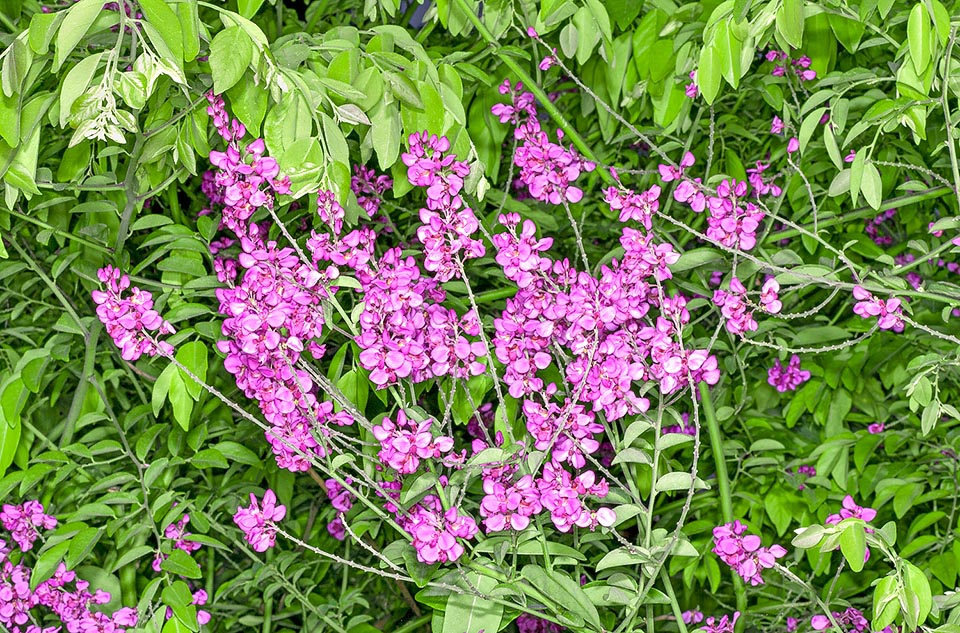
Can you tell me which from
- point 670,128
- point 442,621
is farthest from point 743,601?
point 670,128

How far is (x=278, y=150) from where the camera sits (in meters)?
0.80

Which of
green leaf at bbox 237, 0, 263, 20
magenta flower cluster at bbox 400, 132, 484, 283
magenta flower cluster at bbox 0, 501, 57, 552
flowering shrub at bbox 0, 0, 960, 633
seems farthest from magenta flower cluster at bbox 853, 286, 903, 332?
magenta flower cluster at bbox 0, 501, 57, 552

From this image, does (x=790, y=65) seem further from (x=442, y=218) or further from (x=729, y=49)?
(x=442, y=218)

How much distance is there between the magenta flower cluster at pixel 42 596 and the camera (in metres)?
1.08

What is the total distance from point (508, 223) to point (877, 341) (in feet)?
2.36

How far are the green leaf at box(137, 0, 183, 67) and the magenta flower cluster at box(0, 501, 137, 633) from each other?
60 cm

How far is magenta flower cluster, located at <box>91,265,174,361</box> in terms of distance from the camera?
2.82ft

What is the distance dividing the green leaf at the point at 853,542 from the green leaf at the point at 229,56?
51cm

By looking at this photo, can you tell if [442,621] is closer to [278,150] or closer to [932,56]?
[278,150]

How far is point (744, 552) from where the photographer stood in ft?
3.04

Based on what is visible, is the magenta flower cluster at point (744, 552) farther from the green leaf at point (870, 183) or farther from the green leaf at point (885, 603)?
the green leaf at point (870, 183)

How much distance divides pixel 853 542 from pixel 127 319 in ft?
1.86

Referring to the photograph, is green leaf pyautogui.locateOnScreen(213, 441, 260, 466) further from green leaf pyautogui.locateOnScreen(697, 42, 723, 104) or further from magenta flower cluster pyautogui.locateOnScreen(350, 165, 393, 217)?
green leaf pyautogui.locateOnScreen(697, 42, 723, 104)

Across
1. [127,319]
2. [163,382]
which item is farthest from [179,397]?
[127,319]
